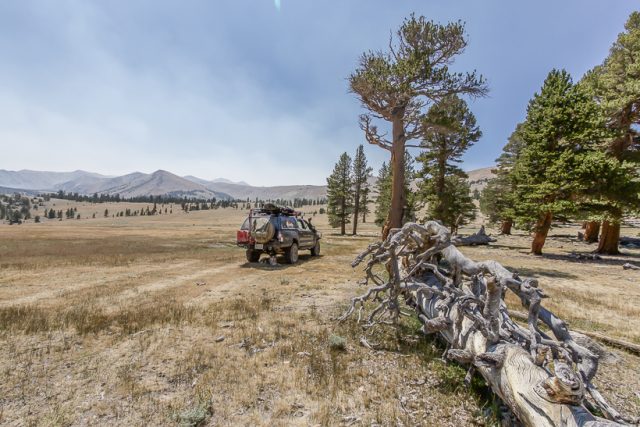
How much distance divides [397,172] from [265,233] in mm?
7345

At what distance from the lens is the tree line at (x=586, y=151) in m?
15.3

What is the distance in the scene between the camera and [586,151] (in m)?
15.9

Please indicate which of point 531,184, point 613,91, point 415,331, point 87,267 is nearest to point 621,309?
point 415,331

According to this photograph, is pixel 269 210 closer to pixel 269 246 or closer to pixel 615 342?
pixel 269 246

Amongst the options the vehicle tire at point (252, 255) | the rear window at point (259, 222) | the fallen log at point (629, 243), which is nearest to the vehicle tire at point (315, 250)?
the vehicle tire at point (252, 255)

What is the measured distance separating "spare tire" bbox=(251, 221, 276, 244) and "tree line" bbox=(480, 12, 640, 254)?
616 inches

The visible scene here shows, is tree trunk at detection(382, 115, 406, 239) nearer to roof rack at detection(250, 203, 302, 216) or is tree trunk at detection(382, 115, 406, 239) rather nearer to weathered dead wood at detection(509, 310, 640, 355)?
roof rack at detection(250, 203, 302, 216)

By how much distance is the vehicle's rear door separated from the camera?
54.1 feet

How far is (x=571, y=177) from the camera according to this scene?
1541 centimetres

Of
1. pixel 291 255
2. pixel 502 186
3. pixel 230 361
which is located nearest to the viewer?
pixel 230 361

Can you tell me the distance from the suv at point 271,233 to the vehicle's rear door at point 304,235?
16 cm

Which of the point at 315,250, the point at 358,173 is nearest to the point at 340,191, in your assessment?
the point at 358,173

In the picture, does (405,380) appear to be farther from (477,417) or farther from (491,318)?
(491,318)

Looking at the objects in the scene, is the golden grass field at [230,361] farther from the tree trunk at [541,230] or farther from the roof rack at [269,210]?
the tree trunk at [541,230]
